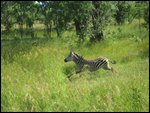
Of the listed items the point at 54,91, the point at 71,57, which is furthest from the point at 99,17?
the point at 54,91

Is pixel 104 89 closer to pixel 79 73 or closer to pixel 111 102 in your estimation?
pixel 111 102

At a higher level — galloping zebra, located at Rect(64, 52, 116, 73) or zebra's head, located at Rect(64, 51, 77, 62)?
zebra's head, located at Rect(64, 51, 77, 62)

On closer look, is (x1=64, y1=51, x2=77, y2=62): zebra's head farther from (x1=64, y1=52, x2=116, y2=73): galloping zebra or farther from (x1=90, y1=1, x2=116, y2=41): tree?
(x1=90, y1=1, x2=116, y2=41): tree

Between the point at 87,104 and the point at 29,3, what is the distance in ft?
59.1

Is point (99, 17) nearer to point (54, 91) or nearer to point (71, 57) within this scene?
point (71, 57)

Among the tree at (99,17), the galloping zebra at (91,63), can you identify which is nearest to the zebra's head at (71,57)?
the galloping zebra at (91,63)

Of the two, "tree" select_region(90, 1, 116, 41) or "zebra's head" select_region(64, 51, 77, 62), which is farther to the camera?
"tree" select_region(90, 1, 116, 41)

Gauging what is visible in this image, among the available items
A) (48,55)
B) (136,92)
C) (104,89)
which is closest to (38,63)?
(48,55)

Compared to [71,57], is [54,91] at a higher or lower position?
higher

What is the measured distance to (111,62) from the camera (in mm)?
13539

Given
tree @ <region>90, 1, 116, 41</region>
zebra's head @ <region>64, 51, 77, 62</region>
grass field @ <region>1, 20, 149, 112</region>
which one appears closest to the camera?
grass field @ <region>1, 20, 149, 112</region>

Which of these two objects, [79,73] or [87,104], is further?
[79,73]

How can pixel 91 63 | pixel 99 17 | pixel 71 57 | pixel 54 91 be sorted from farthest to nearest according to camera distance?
pixel 99 17 < pixel 71 57 < pixel 91 63 < pixel 54 91

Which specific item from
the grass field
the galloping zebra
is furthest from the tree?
the grass field
